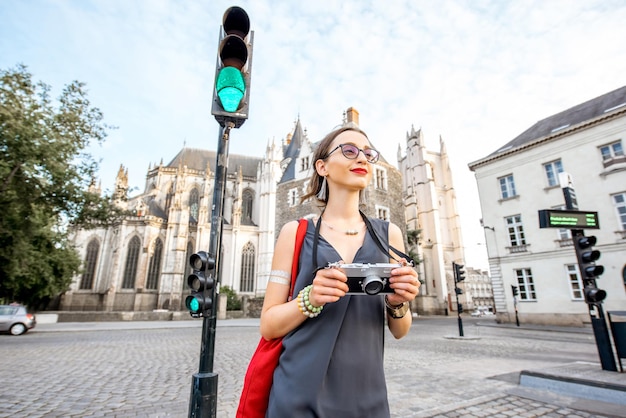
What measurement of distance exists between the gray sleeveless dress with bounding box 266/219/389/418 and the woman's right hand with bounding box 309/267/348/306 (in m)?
0.22

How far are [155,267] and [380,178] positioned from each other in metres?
25.1

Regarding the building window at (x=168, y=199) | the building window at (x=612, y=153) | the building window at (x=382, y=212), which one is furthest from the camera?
the building window at (x=168, y=199)

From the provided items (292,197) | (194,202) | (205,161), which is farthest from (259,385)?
(205,161)

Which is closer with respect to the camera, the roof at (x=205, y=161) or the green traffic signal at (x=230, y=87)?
the green traffic signal at (x=230, y=87)

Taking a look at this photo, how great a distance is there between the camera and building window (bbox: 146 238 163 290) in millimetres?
33125

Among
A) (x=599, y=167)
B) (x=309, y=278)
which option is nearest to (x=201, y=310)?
(x=309, y=278)

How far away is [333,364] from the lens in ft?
4.16

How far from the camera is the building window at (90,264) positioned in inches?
1287

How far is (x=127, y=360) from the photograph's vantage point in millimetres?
8125

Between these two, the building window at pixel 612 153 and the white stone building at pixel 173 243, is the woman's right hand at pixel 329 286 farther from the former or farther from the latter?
the white stone building at pixel 173 243

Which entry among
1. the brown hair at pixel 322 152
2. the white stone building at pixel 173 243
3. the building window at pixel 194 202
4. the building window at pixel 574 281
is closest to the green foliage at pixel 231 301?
the white stone building at pixel 173 243

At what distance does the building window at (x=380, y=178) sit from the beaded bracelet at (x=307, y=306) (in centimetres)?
2446

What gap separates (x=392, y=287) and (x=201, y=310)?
240cm

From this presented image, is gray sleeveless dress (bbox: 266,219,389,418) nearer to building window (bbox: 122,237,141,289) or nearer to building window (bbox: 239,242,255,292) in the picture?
building window (bbox: 239,242,255,292)
